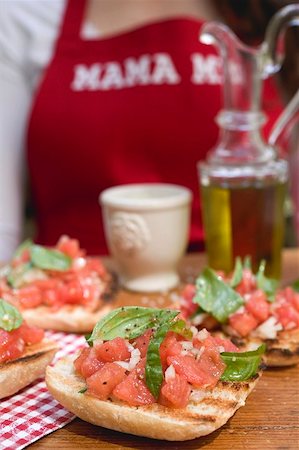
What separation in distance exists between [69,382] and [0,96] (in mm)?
1360

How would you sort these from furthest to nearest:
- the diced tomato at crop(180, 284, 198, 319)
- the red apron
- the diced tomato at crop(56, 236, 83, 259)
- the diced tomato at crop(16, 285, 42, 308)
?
1. the red apron
2. the diced tomato at crop(56, 236, 83, 259)
3. the diced tomato at crop(16, 285, 42, 308)
4. the diced tomato at crop(180, 284, 198, 319)

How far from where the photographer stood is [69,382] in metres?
1.09

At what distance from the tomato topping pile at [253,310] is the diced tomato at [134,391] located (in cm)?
31

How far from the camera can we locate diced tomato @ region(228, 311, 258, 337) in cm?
127

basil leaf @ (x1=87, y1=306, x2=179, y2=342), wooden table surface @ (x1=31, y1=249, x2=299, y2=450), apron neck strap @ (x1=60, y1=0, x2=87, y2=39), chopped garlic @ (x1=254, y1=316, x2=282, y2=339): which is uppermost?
apron neck strap @ (x1=60, y1=0, x2=87, y2=39)

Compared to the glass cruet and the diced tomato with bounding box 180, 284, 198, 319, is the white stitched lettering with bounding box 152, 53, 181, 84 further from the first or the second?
the diced tomato with bounding box 180, 284, 198, 319

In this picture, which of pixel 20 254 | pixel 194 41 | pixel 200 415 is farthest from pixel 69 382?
pixel 194 41

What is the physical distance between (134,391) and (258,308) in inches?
14.3

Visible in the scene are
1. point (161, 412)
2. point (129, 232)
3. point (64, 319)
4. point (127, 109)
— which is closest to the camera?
point (161, 412)

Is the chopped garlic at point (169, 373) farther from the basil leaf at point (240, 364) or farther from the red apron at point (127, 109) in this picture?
the red apron at point (127, 109)

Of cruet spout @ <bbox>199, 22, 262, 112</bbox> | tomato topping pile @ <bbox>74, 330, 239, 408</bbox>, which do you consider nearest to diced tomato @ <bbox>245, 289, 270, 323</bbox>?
tomato topping pile @ <bbox>74, 330, 239, 408</bbox>

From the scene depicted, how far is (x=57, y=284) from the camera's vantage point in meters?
1.51

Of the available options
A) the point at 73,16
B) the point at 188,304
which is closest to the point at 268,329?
the point at 188,304

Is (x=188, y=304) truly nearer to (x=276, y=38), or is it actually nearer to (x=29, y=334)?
(x=29, y=334)
